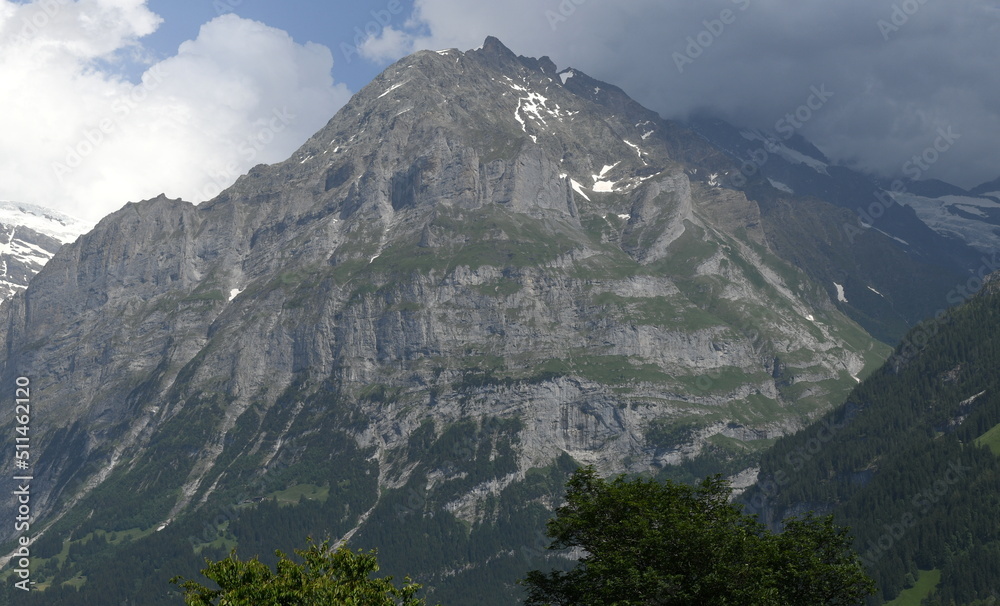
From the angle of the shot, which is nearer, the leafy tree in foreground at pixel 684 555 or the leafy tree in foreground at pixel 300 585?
the leafy tree in foreground at pixel 300 585

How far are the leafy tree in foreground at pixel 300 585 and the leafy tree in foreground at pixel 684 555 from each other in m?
17.2

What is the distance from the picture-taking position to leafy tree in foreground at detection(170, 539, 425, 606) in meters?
56.0

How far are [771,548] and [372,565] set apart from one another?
101 ft

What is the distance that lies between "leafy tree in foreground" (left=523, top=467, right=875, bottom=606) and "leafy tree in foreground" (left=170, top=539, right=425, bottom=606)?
56.3 ft

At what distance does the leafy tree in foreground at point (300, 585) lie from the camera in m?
56.0

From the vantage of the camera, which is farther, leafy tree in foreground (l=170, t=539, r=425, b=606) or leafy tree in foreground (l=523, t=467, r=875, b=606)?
leafy tree in foreground (l=523, t=467, r=875, b=606)

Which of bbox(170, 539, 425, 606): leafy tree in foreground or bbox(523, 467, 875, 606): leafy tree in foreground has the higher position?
bbox(523, 467, 875, 606): leafy tree in foreground

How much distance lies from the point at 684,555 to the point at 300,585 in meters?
28.8

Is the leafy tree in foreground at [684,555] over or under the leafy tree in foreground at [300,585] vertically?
over

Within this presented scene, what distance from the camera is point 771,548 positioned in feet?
249

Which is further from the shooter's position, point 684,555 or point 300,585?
point 684,555

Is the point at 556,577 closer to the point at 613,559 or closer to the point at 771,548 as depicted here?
the point at 613,559

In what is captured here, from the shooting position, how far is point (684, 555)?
7331 centimetres

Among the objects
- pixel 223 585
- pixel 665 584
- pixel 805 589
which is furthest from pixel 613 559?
pixel 223 585
